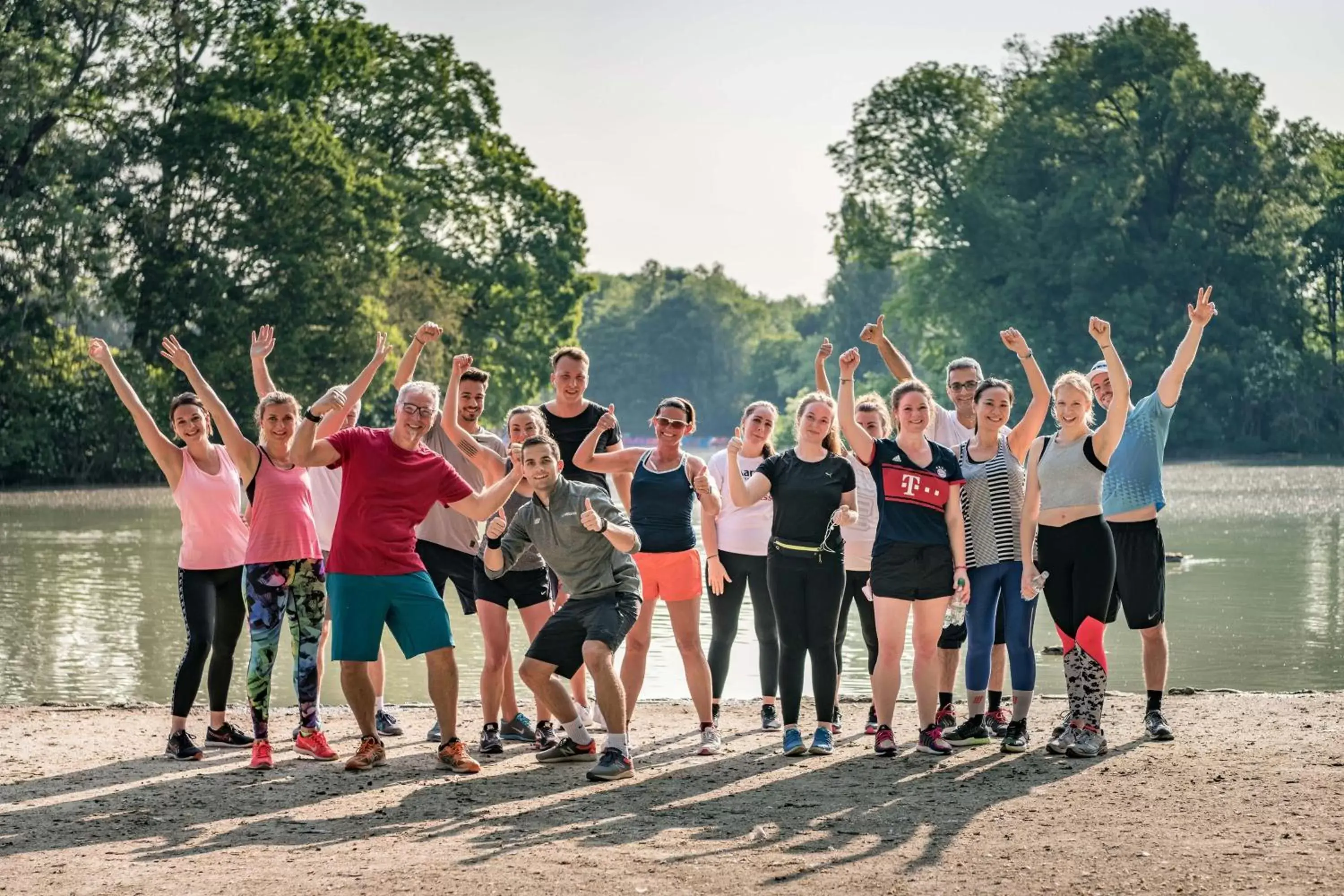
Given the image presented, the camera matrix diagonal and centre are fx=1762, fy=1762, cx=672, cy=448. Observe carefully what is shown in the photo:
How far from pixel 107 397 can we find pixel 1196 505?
84.2 ft

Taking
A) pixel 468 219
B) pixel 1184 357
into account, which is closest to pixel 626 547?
pixel 1184 357

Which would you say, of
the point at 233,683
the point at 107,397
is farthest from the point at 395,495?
the point at 107,397

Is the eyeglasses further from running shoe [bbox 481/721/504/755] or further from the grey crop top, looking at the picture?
the grey crop top

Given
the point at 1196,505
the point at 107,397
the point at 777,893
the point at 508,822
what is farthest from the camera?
the point at 107,397

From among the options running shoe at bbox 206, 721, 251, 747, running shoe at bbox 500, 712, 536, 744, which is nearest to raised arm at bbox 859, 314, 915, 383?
running shoe at bbox 500, 712, 536, 744

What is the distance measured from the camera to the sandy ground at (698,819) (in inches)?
255

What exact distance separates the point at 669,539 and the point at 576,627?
795mm

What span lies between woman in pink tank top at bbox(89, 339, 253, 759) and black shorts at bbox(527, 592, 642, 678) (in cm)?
165

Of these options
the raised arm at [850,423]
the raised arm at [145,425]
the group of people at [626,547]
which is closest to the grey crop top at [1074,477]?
the group of people at [626,547]

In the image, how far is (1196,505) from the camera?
34.0 metres

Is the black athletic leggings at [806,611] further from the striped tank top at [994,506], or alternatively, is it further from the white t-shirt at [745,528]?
the white t-shirt at [745,528]

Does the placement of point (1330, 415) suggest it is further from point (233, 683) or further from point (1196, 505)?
point (233, 683)

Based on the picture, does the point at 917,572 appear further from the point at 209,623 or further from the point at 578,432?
the point at 209,623

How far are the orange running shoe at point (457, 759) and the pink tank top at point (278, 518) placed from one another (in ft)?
3.88
